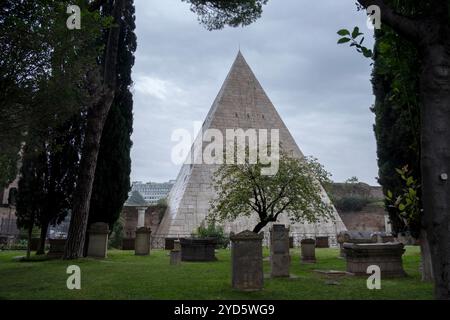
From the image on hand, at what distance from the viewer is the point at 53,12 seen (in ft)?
22.4

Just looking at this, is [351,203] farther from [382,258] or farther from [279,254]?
[279,254]

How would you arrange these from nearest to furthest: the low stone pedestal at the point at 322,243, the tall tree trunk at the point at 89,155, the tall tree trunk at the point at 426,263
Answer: the tall tree trunk at the point at 426,263 → the tall tree trunk at the point at 89,155 → the low stone pedestal at the point at 322,243

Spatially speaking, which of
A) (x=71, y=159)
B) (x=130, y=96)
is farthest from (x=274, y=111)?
(x=71, y=159)

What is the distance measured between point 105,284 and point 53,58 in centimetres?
423

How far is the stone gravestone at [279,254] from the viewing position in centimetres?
773

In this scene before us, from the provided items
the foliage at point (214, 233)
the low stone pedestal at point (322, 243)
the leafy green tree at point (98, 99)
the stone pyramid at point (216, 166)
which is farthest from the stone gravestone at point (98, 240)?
the low stone pedestal at point (322, 243)

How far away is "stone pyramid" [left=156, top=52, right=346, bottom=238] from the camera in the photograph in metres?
20.1

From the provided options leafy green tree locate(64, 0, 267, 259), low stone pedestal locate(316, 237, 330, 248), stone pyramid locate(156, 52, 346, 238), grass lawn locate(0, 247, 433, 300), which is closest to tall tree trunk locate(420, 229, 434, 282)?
grass lawn locate(0, 247, 433, 300)

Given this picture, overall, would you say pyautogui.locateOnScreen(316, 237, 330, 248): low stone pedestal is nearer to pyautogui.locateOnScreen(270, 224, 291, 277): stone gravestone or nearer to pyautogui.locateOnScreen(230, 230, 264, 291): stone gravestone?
pyautogui.locateOnScreen(270, 224, 291, 277): stone gravestone

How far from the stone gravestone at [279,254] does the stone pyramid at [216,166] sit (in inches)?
427

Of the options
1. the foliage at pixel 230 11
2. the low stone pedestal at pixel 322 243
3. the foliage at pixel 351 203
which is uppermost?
the foliage at pixel 230 11

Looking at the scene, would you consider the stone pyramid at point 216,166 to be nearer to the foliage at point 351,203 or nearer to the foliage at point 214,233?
the foliage at point 214,233

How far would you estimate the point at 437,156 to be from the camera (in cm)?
260
